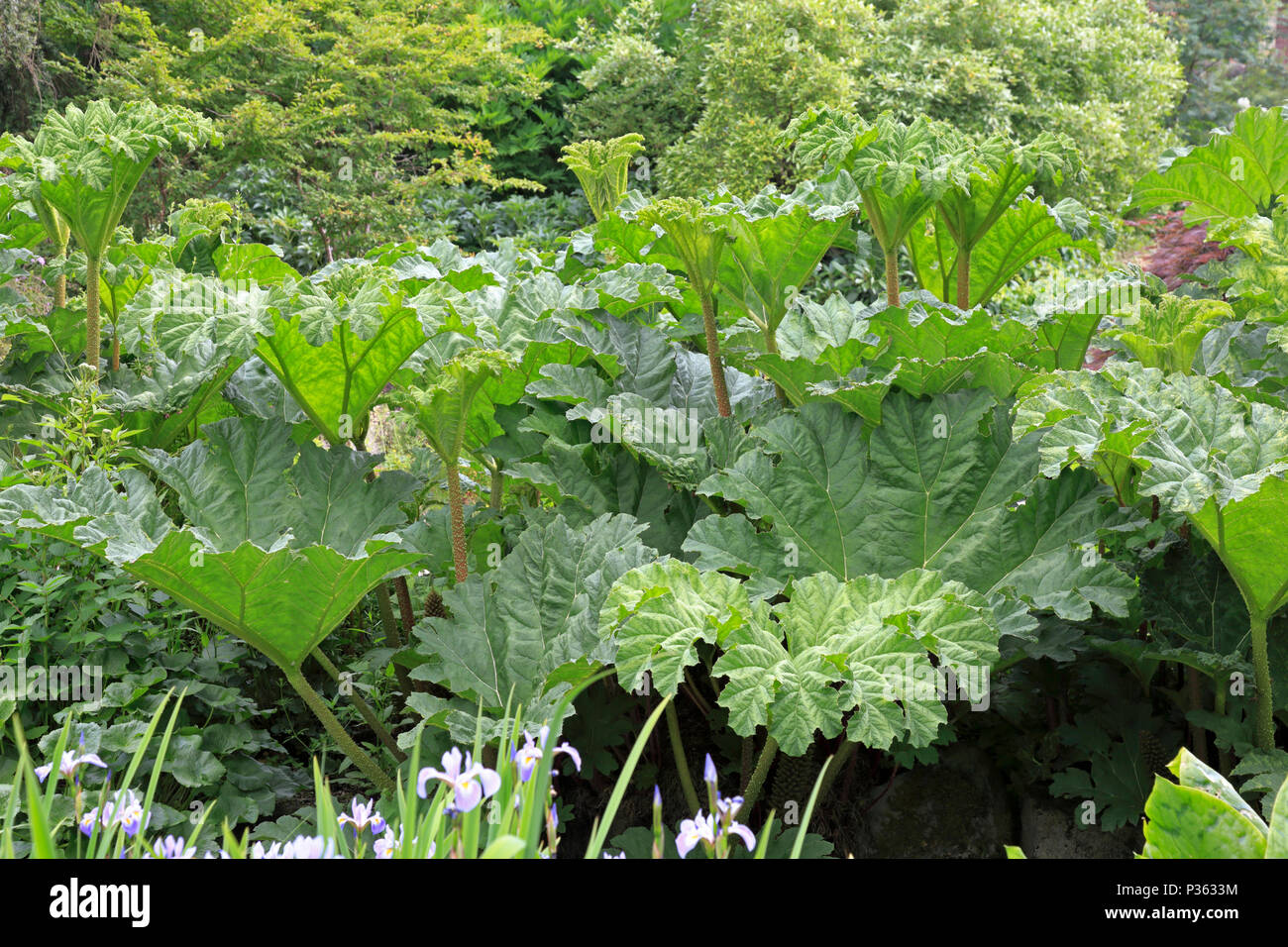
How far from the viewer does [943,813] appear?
236 cm

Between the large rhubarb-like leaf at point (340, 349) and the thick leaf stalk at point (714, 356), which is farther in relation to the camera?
the thick leaf stalk at point (714, 356)

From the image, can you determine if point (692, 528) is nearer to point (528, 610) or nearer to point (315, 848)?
point (528, 610)

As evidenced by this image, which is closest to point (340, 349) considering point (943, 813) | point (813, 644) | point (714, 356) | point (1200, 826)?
point (714, 356)

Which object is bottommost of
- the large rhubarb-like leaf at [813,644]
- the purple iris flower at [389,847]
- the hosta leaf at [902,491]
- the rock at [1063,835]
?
the rock at [1063,835]

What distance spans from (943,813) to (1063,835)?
0.26 m

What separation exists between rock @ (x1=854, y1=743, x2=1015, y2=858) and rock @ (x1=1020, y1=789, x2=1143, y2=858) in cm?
6

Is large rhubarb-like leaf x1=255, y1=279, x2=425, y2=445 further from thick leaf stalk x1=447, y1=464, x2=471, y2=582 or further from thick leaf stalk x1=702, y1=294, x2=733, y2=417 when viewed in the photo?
thick leaf stalk x1=702, y1=294, x2=733, y2=417

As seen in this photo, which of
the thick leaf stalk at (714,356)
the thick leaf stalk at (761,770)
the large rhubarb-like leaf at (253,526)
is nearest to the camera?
the thick leaf stalk at (761,770)

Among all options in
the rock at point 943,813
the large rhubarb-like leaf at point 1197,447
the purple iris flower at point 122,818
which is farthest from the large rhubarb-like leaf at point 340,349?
the rock at point 943,813

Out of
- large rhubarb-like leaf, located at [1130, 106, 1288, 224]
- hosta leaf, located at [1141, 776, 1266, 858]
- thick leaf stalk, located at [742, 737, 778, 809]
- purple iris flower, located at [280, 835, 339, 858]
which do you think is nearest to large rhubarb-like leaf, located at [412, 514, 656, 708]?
thick leaf stalk, located at [742, 737, 778, 809]

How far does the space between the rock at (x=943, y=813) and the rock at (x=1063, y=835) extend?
0.06 metres

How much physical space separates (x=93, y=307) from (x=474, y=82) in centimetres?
1034

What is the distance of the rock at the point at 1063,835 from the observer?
225 centimetres

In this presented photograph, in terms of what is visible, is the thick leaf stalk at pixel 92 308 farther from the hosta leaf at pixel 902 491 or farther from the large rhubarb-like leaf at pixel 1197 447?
the large rhubarb-like leaf at pixel 1197 447
